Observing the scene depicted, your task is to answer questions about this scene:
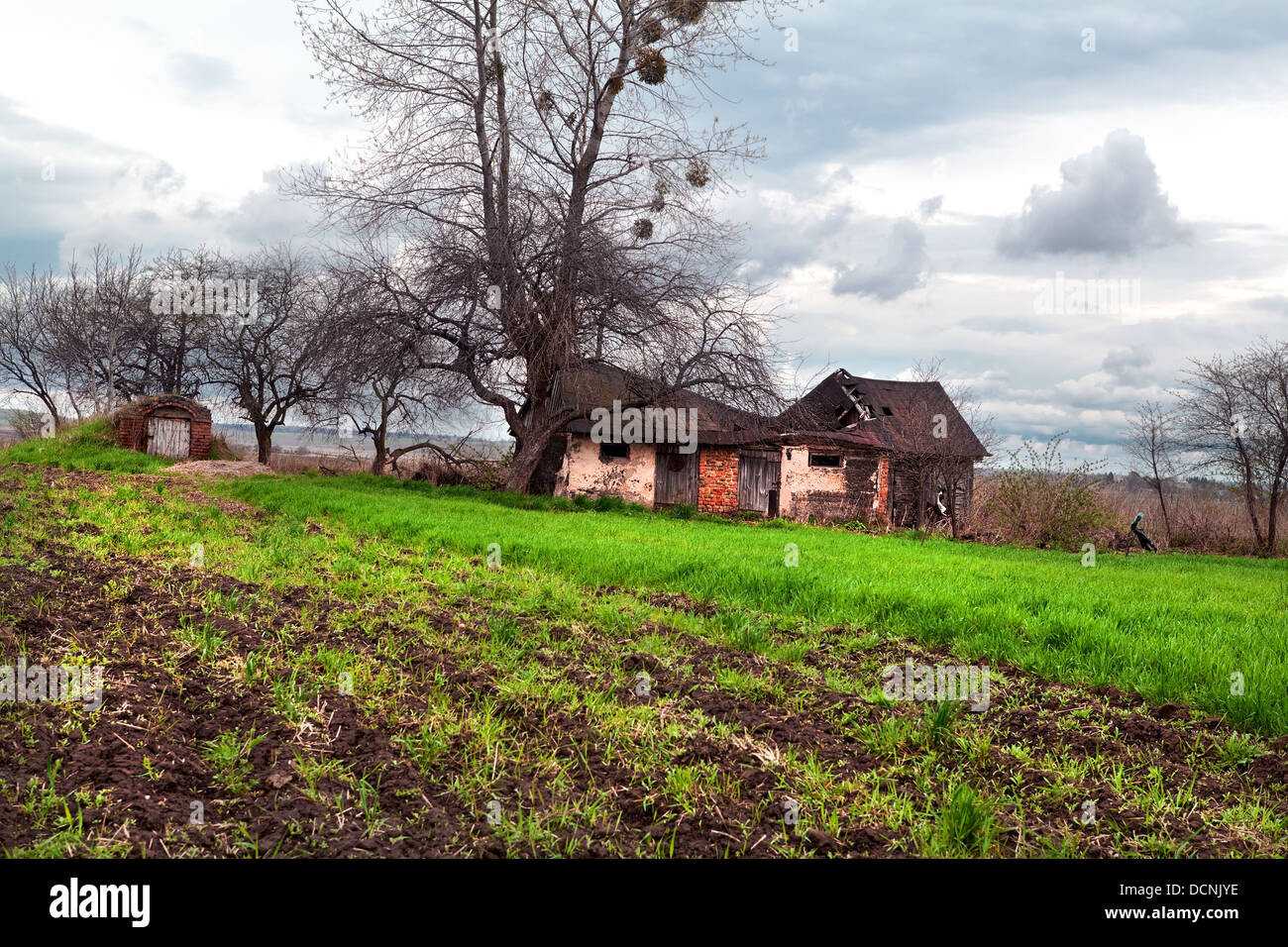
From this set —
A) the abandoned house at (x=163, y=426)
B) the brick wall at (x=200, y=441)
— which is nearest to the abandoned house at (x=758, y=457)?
the brick wall at (x=200, y=441)

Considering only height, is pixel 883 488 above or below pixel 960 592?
above

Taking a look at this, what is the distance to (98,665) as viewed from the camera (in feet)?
18.1

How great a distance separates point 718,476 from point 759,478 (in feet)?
4.96

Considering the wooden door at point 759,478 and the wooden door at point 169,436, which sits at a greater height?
the wooden door at point 169,436

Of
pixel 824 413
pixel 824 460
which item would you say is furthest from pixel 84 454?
pixel 824 413

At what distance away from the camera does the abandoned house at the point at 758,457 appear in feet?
77.3

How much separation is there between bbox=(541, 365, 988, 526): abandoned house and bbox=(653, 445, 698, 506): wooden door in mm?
32

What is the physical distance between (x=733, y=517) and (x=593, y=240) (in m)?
9.36

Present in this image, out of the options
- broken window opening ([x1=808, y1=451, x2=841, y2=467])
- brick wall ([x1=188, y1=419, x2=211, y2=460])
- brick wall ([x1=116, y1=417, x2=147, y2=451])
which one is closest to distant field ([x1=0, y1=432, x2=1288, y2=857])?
broken window opening ([x1=808, y1=451, x2=841, y2=467])

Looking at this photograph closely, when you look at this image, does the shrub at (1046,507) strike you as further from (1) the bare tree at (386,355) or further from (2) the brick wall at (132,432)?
(2) the brick wall at (132,432)

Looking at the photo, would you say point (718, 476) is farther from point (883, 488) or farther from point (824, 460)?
point (883, 488)

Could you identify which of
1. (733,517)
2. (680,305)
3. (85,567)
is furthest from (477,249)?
(85,567)

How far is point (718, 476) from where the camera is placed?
87.0 ft

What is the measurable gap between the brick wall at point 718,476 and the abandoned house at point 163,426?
17885 millimetres
